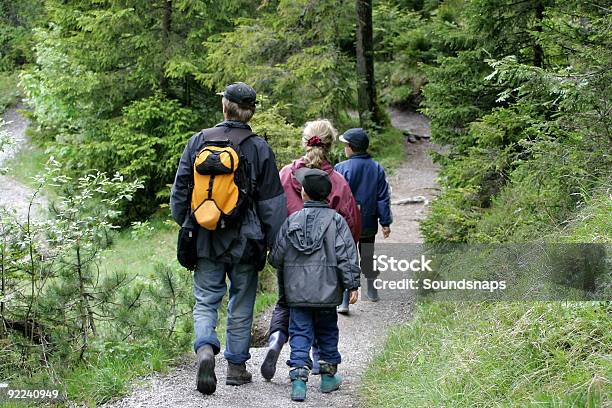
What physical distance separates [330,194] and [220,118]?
42.3 ft

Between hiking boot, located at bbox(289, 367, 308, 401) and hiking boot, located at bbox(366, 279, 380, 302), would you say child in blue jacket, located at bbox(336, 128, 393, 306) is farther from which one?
hiking boot, located at bbox(289, 367, 308, 401)

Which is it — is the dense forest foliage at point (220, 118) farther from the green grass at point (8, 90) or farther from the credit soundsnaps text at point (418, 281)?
the green grass at point (8, 90)

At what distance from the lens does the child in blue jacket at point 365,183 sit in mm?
7906

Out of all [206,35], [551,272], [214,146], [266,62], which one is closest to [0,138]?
[214,146]

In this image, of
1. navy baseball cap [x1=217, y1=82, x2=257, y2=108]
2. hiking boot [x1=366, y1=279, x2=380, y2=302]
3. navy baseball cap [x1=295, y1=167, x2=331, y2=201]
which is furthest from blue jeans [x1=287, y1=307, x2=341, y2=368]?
hiking boot [x1=366, y1=279, x2=380, y2=302]

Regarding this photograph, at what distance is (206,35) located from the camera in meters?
18.5

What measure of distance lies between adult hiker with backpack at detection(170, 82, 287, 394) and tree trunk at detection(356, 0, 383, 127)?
43.3ft

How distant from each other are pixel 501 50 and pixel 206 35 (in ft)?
34.5

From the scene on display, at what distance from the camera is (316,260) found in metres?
5.45

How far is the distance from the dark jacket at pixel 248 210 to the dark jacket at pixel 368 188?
95.3 inches

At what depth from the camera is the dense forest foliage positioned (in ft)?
20.8

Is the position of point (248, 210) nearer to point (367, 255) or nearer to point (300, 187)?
point (300, 187)

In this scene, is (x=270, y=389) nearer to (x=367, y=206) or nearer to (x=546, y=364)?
(x=546, y=364)

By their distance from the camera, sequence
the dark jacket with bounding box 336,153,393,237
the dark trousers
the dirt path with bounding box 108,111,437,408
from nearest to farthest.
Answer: the dirt path with bounding box 108,111,437,408
the dark jacket with bounding box 336,153,393,237
the dark trousers
